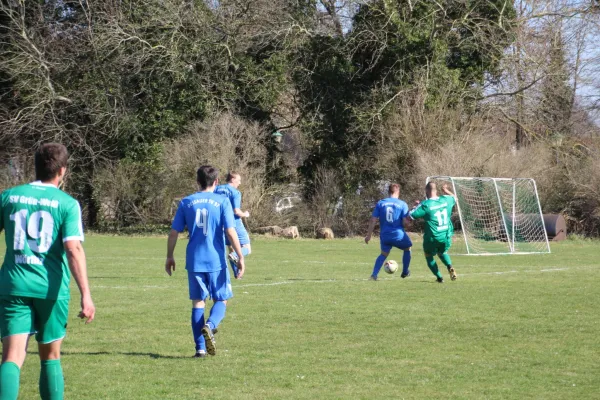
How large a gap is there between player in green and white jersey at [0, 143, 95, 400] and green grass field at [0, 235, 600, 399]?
1.28 metres

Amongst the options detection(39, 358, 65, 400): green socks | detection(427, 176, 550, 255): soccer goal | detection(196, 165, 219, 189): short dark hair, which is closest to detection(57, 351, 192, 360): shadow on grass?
detection(196, 165, 219, 189): short dark hair

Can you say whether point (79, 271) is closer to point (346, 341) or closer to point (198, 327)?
point (198, 327)

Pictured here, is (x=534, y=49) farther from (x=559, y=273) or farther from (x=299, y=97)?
(x=559, y=273)

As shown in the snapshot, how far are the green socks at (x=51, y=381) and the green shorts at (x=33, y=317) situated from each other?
161mm

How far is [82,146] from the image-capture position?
122 feet

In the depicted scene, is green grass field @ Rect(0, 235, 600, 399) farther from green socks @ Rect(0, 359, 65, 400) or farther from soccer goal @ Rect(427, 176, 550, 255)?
soccer goal @ Rect(427, 176, 550, 255)

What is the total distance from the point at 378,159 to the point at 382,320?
2500 cm

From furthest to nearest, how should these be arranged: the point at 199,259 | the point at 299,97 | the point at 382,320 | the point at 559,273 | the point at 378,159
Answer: the point at 299,97
the point at 378,159
the point at 559,273
the point at 382,320
the point at 199,259

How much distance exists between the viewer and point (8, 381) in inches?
204

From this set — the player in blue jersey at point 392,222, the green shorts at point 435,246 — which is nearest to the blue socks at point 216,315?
the green shorts at point 435,246

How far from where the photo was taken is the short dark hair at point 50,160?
17.5 ft

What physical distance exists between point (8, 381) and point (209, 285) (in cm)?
330

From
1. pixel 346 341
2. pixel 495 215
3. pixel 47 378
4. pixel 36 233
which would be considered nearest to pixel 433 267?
pixel 346 341

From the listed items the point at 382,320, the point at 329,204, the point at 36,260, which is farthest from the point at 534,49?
the point at 36,260
